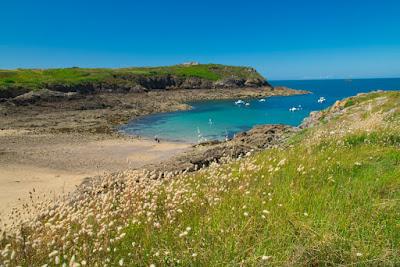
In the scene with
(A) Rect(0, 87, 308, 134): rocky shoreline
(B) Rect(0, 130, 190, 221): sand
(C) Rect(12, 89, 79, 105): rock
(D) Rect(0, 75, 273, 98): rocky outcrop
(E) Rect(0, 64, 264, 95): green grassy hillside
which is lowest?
(B) Rect(0, 130, 190, 221): sand

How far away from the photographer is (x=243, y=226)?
4.84 metres

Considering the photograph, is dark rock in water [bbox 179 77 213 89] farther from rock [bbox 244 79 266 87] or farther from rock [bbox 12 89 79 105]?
rock [bbox 12 89 79 105]

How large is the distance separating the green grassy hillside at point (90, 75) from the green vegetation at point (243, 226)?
73.9 metres

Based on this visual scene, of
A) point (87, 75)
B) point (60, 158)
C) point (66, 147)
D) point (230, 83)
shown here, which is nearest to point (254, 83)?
point (230, 83)

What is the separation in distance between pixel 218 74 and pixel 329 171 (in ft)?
479

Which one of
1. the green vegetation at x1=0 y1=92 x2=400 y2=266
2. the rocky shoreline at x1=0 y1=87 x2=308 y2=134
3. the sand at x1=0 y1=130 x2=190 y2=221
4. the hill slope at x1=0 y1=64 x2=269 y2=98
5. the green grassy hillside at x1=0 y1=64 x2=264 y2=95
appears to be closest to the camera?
the green vegetation at x1=0 y1=92 x2=400 y2=266

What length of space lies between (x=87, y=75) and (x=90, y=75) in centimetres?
103

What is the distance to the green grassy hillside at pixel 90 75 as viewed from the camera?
82750 mm

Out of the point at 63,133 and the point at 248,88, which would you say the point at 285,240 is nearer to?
the point at 63,133

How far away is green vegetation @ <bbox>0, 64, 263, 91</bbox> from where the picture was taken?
82.6 metres

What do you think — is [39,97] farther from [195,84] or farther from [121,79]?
[195,84]

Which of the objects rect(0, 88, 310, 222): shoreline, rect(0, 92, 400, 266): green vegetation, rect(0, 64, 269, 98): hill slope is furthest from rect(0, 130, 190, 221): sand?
rect(0, 64, 269, 98): hill slope

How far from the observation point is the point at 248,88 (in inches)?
5536

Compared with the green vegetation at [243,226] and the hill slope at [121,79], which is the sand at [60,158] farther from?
the hill slope at [121,79]
